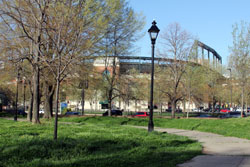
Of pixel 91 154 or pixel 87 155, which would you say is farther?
pixel 91 154

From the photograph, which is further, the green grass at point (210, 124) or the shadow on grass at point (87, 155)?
the green grass at point (210, 124)

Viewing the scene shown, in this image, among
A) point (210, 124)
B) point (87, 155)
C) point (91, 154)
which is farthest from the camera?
point (210, 124)

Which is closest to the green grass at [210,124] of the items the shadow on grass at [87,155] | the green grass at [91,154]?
the green grass at [91,154]

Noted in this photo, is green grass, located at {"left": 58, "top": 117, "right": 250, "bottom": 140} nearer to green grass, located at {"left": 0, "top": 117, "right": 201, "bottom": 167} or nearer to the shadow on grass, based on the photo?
green grass, located at {"left": 0, "top": 117, "right": 201, "bottom": 167}

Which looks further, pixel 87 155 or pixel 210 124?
pixel 210 124

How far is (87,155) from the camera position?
8.75m

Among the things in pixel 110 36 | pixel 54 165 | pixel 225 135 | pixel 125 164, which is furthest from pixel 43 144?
pixel 110 36

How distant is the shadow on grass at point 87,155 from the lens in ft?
25.2

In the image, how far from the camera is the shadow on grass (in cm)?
767

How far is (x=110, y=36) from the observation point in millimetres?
28047

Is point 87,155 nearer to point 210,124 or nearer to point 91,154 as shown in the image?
point 91,154

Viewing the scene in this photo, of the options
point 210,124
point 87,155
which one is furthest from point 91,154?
point 210,124

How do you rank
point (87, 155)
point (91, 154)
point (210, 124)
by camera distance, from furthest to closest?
point (210, 124)
point (91, 154)
point (87, 155)

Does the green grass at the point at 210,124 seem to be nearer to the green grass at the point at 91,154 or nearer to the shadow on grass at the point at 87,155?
the green grass at the point at 91,154
